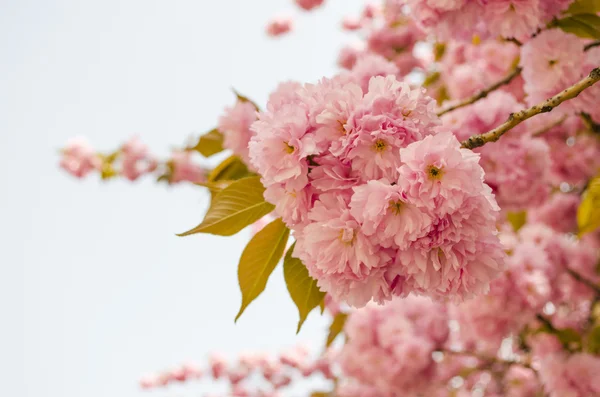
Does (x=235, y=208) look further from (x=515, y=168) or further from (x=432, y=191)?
(x=515, y=168)

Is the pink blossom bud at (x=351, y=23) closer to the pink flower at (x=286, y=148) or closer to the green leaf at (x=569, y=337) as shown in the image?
the green leaf at (x=569, y=337)

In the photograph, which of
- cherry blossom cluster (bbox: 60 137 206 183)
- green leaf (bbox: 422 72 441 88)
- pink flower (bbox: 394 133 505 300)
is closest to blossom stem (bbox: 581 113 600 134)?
pink flower (bbox: 394 133 505 300)

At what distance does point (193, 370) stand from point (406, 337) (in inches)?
135

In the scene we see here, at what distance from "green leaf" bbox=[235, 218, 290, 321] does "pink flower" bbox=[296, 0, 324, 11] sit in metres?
2.43

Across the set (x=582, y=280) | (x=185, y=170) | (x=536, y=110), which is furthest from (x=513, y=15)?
(x=185, y=170)

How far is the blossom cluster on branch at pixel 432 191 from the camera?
53 centimetres

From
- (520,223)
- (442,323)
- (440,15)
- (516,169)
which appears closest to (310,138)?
(440,15)

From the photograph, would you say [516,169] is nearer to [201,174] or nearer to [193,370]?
[201,174]

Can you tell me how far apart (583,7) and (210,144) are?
0.82 metres

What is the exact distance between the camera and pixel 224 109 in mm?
1083

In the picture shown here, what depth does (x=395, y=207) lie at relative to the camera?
524 mm

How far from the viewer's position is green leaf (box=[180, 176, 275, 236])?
0.72m

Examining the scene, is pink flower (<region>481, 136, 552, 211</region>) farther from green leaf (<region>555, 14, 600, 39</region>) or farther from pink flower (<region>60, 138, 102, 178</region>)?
pink flower (<region>60, 138, 102, 178</region>)

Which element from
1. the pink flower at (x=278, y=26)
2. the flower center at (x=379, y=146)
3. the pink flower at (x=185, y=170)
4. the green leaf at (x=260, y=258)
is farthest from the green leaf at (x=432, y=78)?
the pink flower at (x=278, y=26)
